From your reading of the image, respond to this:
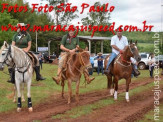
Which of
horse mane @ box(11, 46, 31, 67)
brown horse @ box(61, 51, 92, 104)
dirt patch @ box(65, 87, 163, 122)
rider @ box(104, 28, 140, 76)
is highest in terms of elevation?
rider @ box(104, 28, 140, 76)

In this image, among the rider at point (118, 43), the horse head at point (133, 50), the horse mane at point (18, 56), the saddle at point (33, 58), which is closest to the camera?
the horse mane at point (18, 56)

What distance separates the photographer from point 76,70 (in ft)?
35.4

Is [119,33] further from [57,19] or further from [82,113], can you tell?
[57,19]

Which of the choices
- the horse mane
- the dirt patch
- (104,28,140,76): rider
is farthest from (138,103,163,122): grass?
the horse mane

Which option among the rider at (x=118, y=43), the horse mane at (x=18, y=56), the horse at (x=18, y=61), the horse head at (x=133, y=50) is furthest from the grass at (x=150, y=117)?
the horse mane at (x=18, y=56)

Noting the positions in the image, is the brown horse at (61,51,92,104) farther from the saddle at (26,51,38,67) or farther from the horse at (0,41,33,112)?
the horse at (0,41,33,112)

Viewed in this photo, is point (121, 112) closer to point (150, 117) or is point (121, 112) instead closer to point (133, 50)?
point (150, 117)

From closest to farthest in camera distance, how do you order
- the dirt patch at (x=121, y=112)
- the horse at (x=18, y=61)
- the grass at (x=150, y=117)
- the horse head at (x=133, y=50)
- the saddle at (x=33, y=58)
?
the grass at (x=150, y=117) < the dirt patch at (x=121, y=112) < the horse at (x=18, y=61) < the saddle at (x=33, y=58) < the horse head at (x=133, y=50)

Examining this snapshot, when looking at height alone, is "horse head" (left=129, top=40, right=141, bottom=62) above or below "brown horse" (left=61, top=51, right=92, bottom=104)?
above

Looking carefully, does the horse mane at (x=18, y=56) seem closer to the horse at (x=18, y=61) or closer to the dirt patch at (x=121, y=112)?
the horse at (x=18, y=61)

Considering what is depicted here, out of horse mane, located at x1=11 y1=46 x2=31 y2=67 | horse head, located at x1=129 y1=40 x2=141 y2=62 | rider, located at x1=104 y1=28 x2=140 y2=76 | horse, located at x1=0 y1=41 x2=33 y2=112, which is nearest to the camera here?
horse, located at x1=0 y1=41 x2=33 y2=112

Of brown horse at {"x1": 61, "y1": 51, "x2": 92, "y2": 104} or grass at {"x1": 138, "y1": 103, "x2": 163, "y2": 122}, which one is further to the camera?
brown horse at {"x1": 61, "y1": 51, "x2": 92, "y2": 104}

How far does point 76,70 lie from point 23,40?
7.96ft

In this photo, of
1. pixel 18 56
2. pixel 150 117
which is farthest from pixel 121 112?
pixel 18 56
